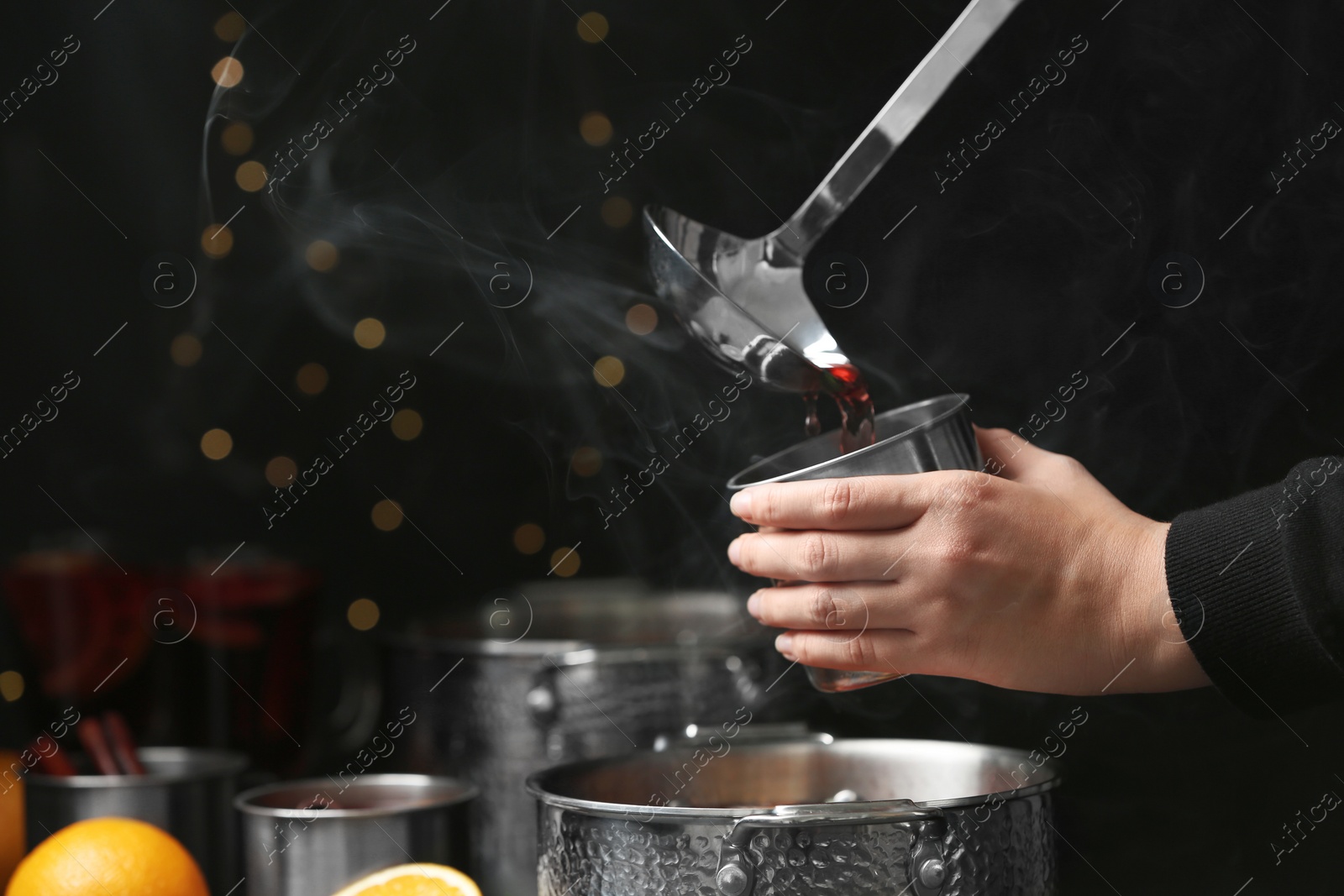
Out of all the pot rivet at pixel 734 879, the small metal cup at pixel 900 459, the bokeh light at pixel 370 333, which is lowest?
the pot rivet at pixel 734 879

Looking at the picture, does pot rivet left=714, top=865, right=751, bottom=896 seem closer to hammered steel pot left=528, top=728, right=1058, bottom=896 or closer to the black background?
hammered steel pot left=528, top=728, right=1058, bottom=896

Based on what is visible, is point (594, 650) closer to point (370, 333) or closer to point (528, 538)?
point (528, 538)

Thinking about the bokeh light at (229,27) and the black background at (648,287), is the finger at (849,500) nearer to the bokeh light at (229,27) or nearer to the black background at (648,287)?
the black background at (648,287)

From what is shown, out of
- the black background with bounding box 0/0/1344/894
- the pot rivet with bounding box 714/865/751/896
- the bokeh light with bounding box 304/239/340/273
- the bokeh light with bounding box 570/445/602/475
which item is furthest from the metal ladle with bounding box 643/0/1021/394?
the bokeh light with bounding box 304/239/340/273

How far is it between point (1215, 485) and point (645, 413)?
54 centimetres

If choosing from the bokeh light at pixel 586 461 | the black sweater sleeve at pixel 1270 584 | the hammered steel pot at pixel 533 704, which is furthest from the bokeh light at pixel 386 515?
the black sweater sleeve at pixel 1270 584

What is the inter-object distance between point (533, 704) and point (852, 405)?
0.40 metres

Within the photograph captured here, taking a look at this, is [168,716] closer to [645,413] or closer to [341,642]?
[341,642]

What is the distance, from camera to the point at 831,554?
0.70 m

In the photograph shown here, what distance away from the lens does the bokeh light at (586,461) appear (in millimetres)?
1281

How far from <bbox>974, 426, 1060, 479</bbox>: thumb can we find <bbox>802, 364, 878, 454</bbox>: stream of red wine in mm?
89

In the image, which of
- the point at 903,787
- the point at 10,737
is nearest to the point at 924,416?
the point at 903,787

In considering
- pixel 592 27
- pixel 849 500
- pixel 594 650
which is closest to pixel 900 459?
pixel 849 500

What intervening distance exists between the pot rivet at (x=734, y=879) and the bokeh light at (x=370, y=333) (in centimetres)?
96
